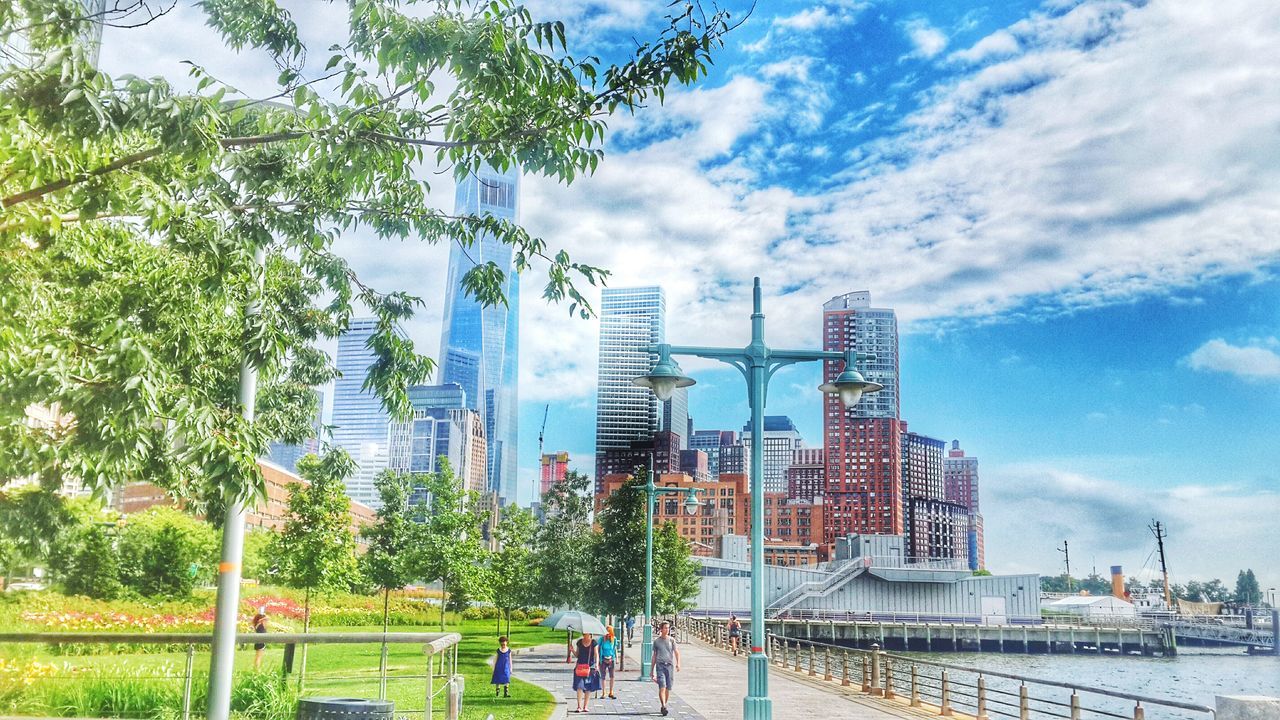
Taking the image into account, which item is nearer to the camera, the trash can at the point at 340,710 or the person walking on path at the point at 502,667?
the trash can at the point at 340,710

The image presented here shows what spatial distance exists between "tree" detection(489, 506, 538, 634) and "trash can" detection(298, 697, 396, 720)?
33478 millimetres

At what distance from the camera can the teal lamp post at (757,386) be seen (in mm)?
12898

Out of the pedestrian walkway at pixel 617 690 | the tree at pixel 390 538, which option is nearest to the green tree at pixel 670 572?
the pedestrian walkway at pixel 617 690

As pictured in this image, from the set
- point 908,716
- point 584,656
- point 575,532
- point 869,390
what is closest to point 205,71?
point 869,390

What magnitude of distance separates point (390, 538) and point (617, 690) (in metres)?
18.2

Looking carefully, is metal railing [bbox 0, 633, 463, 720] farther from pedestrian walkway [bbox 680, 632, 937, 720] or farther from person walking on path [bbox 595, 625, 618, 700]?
person walking on path [bbox 595, 625, 618, 700]

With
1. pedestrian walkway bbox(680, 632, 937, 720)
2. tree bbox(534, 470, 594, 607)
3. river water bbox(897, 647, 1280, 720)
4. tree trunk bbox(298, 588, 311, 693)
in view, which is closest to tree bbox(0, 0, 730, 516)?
tree trunk bbox(298, 588, 311, 693)

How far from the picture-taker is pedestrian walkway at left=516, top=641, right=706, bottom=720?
20109 mm

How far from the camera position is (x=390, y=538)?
135 ft

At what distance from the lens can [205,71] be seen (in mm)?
7375

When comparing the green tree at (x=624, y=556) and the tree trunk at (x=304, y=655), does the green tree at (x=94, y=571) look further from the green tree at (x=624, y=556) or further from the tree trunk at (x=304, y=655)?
the green tree at (x=624, y=556)

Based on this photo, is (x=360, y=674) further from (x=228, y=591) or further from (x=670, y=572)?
(x=670, y=572)

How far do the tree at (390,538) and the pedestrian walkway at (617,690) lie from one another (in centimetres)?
636

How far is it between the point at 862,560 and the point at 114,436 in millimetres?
125600
